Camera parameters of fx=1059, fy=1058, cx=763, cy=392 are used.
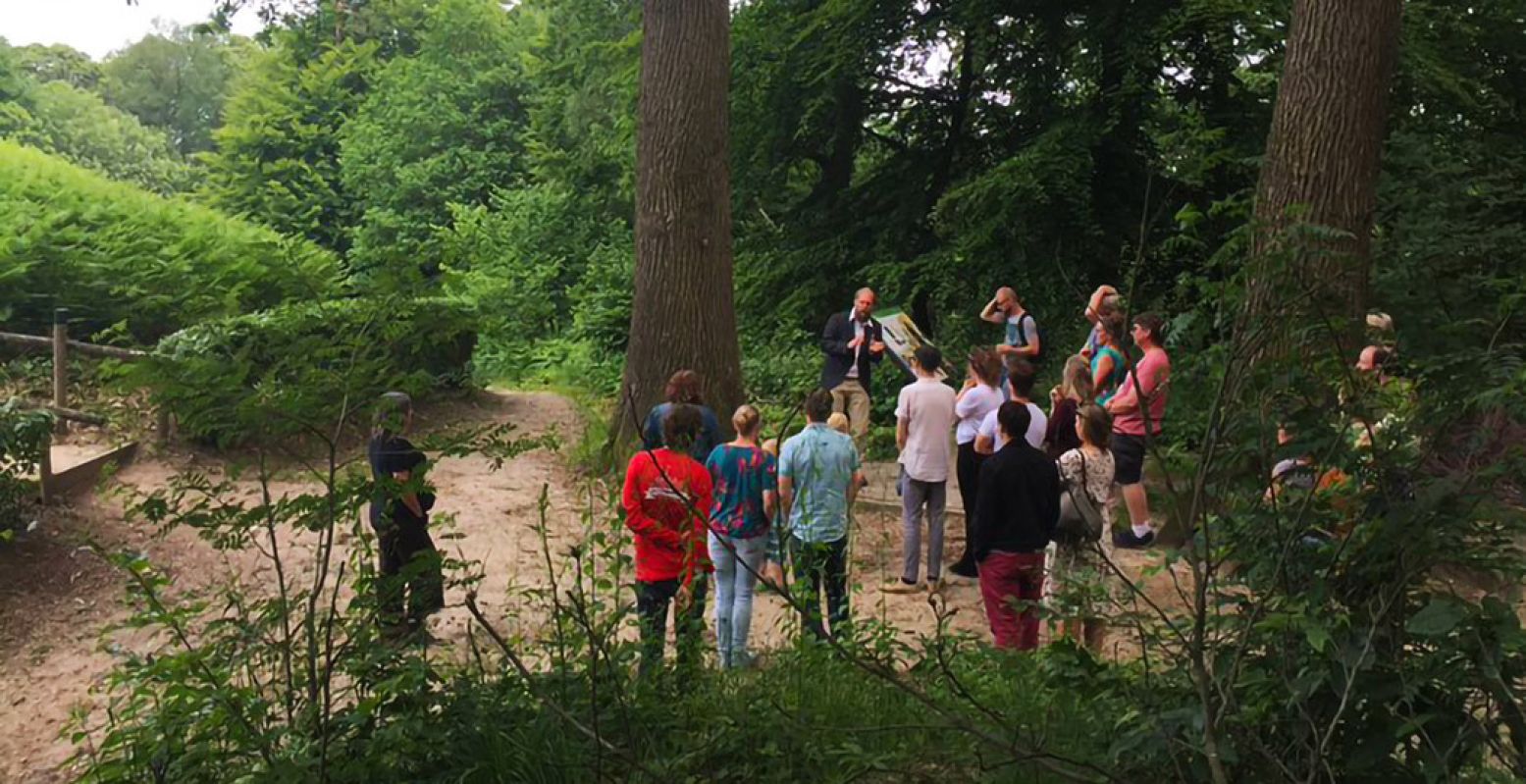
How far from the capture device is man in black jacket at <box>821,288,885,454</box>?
9.59m

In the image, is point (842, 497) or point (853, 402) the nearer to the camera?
point (842, 497)

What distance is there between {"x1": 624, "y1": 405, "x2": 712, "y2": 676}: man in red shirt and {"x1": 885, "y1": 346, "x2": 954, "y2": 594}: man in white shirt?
2139 mm

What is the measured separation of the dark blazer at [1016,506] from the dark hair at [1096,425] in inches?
24.1

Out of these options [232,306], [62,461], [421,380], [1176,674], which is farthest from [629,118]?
[1176,674]

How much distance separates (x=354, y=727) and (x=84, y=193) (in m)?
14.6

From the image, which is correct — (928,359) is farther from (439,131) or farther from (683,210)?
(439,131)

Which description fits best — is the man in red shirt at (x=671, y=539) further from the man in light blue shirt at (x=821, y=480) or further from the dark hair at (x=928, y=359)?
the dark hair at (x=928, y=359)

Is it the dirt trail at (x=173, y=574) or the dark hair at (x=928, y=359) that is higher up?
the dark hair at (x=928, y=359)

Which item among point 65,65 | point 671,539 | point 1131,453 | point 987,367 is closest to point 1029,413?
point 987,367

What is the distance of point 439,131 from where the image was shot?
1189 inches

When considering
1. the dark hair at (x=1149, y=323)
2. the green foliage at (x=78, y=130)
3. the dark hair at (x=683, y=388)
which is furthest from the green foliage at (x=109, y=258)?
the green foliage at (x=78, y=130)

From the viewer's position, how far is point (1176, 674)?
254 centimetres

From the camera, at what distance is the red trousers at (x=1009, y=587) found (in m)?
5.07

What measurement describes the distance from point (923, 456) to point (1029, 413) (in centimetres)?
88
